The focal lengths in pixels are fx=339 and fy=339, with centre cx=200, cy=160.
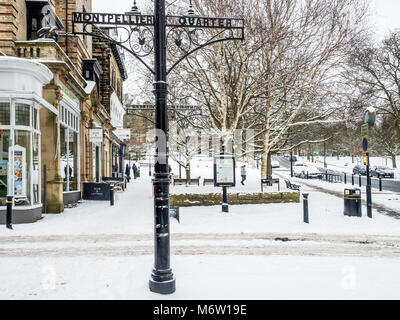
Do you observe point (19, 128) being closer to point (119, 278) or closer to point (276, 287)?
point (119, 278)

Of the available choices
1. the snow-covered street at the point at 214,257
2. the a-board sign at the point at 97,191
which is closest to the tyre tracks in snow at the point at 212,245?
the snow-covered street at the point at 214,257

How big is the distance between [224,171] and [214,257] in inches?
272

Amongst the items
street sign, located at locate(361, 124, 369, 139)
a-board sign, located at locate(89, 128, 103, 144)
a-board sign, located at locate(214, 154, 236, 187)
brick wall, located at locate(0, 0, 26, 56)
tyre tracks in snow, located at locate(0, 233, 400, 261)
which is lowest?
tyre tracks in snow, located at locate(0, 233, 400, 261)

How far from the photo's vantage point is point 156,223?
498 centimetres

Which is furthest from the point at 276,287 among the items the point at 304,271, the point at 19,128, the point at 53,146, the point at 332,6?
the point at 332,6

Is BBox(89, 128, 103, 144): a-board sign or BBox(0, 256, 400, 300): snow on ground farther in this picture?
BBox(89, 128, 103, 144): a-board sign

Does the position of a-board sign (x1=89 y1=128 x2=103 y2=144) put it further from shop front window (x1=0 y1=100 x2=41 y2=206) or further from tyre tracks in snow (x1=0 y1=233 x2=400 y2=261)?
tyre tracks in snow (x1=0 y1=233 x2=400 y2=261)

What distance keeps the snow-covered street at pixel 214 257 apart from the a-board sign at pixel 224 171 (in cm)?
164

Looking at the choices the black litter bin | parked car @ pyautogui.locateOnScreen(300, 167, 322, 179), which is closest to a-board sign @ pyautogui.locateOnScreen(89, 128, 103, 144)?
the black litter bin

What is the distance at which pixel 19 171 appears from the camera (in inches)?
461

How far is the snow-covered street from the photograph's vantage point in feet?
17.1

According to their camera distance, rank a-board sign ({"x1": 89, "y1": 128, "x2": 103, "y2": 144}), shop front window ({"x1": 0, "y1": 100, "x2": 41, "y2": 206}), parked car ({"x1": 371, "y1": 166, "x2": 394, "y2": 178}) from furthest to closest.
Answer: parked car ({"x1": 371, "y1": 166, "x2": 394, "y2": 178})
a-board sign ({"x1": 89, "y1": 128, "x2": 103, "y2": 144})
shop front window ({"x1": 0, "y1": 100, "x2": 41, "y2": 206})

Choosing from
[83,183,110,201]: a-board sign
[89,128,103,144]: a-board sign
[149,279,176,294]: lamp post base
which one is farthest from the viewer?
[89,128,103,144]: a-board sign

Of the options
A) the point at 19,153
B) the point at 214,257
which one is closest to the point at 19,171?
the point at 19,153
